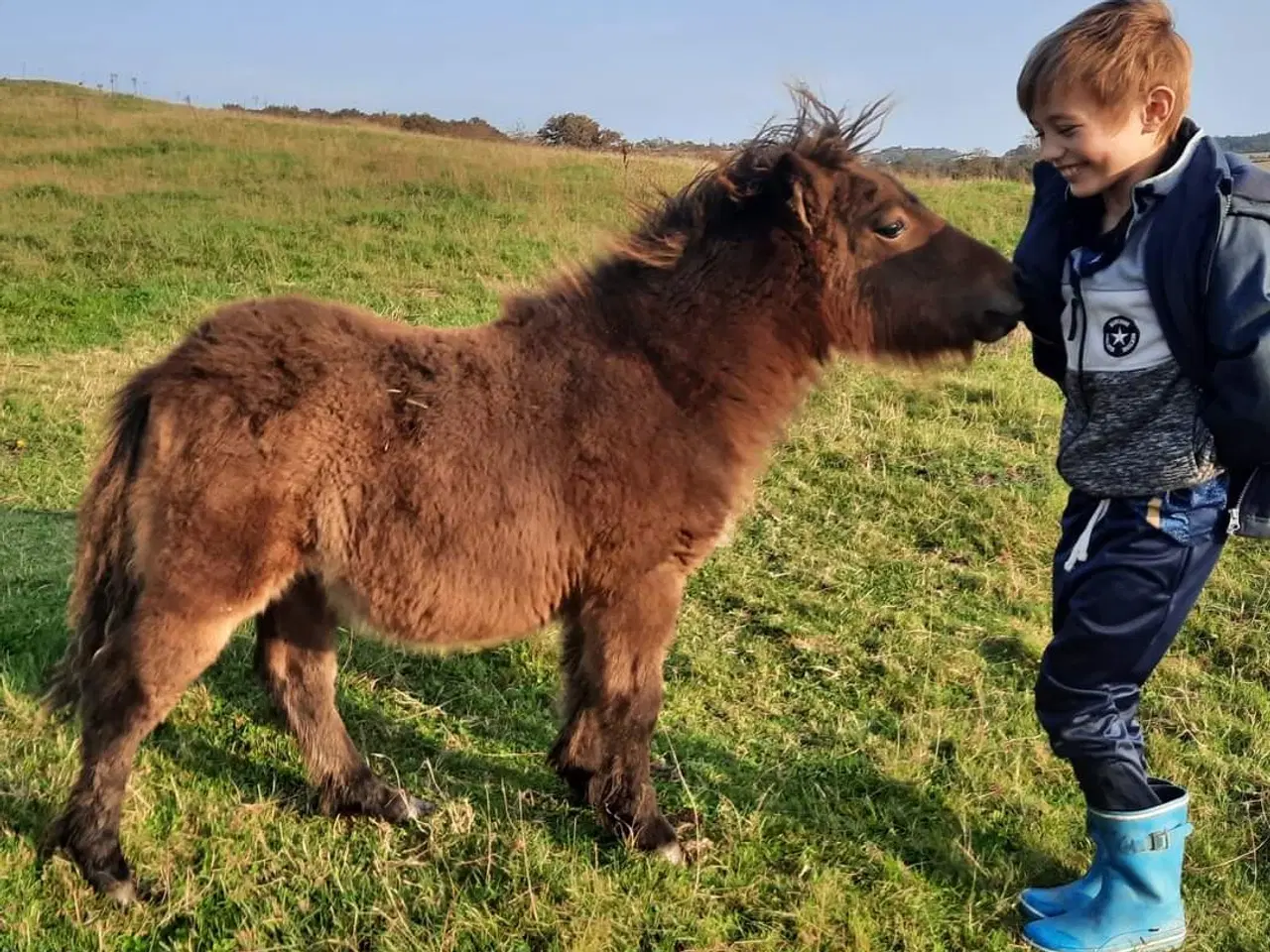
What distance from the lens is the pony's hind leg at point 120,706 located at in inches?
119

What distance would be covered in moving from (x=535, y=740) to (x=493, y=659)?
66cm

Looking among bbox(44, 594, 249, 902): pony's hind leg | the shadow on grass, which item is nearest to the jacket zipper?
the shadow on grass

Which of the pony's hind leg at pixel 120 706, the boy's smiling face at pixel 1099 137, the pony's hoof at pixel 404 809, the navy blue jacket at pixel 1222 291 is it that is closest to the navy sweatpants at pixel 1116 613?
the navy blue jacket at pixel 1222 291

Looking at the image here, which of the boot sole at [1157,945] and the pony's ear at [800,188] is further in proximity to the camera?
the pony's ear at [800,188]

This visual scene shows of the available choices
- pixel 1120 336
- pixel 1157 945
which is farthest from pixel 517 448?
→ pixel 1157 945

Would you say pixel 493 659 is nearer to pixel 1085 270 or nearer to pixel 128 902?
pixel 128 902

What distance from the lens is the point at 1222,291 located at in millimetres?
2461

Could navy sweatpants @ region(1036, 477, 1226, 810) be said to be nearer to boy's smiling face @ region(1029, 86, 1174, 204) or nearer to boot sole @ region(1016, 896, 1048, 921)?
boot sole @ region(1016, 896, 1048, 921)

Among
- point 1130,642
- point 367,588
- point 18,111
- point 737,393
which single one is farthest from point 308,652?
point 18,111

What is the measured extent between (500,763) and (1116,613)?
2.44m

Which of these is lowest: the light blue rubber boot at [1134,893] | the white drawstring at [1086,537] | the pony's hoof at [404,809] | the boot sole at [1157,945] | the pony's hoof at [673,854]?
the pony's hoof at [404,809]

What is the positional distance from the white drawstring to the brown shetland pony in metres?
0.72

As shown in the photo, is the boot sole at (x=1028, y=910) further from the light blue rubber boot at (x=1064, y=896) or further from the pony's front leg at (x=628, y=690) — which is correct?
the pony's front leg at (x=628, y=690)

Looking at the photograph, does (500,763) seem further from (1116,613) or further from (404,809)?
(1116,613)
